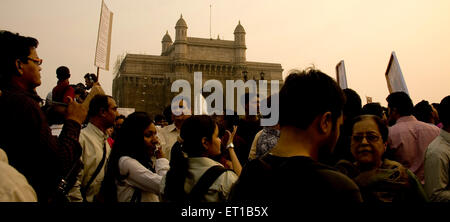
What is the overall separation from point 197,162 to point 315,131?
1.15m

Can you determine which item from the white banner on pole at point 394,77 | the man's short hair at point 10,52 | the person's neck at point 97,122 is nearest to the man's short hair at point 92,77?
the person's neck at point 97,122

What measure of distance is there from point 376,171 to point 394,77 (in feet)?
12.3

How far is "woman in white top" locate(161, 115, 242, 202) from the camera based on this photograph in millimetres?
2422

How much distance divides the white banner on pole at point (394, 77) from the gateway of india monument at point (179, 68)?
39.7m

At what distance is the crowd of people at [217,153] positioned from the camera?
151 cm

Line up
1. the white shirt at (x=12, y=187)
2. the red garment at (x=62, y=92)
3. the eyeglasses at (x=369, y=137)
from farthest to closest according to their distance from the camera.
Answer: the red garment at (x=62, y=92), the eyeglasses at (x=369, y=137), the white shirt at (x=12, y=187)

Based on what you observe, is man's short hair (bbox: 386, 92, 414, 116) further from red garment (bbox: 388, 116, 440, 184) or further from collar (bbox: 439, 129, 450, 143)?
collar (bbox: 439, 129, 450, 143)

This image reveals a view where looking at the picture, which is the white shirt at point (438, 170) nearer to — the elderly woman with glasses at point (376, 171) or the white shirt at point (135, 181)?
the elderly woman with glasses at point (376, 171)

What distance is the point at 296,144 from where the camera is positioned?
5.42 feet

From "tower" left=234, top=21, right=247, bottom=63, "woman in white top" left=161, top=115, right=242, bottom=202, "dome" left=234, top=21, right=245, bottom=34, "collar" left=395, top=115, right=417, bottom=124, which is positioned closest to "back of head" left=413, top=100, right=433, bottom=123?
"collar" left=395, top=115, right=417, bottom=124

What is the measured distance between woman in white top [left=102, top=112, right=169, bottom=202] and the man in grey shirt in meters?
2.22

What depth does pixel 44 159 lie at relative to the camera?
2.14 metres

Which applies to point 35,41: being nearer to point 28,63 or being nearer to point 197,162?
point 28,63
